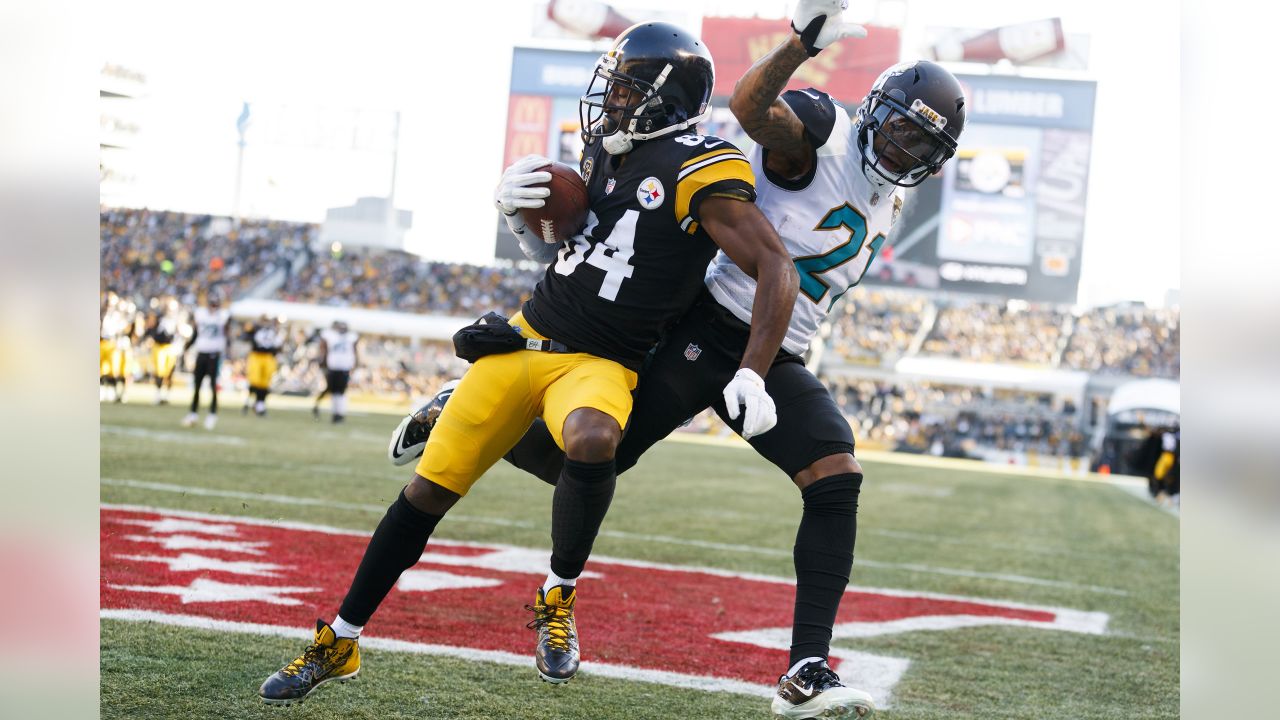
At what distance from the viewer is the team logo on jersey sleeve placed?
3568 mm

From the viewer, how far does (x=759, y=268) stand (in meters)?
3.36

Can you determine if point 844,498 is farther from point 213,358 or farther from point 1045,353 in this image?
point 1045,353

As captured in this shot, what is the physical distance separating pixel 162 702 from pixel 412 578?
2373 millimetres

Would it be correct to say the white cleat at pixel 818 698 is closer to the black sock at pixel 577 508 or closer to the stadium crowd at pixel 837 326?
the black sock at pixel 577 508

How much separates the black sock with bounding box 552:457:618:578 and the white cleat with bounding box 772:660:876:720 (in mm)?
696

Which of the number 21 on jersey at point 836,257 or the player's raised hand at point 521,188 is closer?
the player's raised hand at point 521,188

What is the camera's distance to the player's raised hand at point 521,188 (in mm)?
3590

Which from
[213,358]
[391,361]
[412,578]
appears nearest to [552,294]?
[412,578]

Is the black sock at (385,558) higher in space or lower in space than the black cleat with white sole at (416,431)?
lower

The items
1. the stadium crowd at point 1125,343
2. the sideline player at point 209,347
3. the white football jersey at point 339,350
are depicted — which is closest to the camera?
the sideline player at point 209,347

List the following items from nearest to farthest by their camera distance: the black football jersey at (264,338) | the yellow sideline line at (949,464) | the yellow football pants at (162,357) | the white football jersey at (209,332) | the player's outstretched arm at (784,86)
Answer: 1. the player's outstretched arm at (784,86)
2. the white football jersey at (209,332)
3. the black football jersey at (264,338)
4. the yellow football pants at (162,357)
5. the yellow sideline line at (949,464)

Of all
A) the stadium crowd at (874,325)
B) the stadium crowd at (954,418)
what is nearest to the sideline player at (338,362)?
the stadium crowd at (954,418)

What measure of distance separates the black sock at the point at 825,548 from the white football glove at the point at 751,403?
0.38 m

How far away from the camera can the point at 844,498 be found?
346 centimetres
